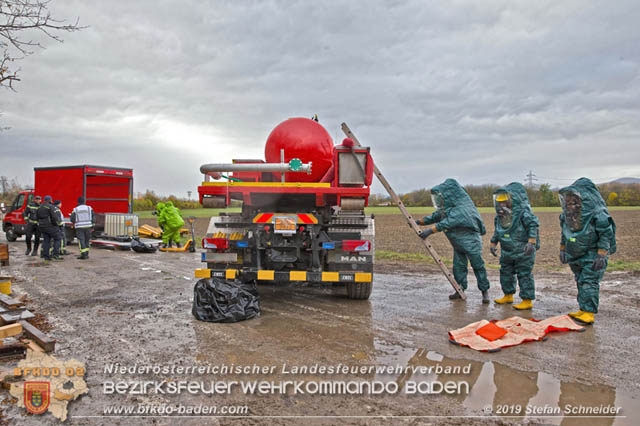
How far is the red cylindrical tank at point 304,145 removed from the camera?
6.88 metres

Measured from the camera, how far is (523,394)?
3.52 metres

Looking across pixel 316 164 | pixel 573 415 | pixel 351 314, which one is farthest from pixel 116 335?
pixel 573 415

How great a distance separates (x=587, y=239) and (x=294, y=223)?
158 inches

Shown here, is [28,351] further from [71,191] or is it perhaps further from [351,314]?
[71,191]

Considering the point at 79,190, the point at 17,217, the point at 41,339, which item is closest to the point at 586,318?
the point at 41,339

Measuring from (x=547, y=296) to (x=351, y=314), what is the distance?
393 cm

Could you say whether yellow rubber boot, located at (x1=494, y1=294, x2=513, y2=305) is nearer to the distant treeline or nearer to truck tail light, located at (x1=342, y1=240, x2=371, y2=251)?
truck tail light, located at (x1=342, y1=240, x2=371, y2=251)

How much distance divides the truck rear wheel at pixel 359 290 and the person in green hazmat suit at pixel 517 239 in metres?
2.15

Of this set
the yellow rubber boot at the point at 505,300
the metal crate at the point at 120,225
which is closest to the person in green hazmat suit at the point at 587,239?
the yellow rubber boot at the point at 505,300

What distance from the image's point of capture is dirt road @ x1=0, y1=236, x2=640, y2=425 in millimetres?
3275

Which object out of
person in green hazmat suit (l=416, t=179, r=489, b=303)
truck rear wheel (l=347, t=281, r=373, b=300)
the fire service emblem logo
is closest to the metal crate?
truck rear wheel (l=347, t=281, r=373, b=300)

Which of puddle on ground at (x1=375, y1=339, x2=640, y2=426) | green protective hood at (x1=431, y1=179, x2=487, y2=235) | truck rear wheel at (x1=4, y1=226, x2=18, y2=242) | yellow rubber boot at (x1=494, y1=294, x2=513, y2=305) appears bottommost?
puddle on ground at (x1=375, y1=339, x2=640, y2=426)

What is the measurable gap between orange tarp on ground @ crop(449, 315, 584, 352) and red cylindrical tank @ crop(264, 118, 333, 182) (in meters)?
3.30

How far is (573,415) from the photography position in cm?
319
